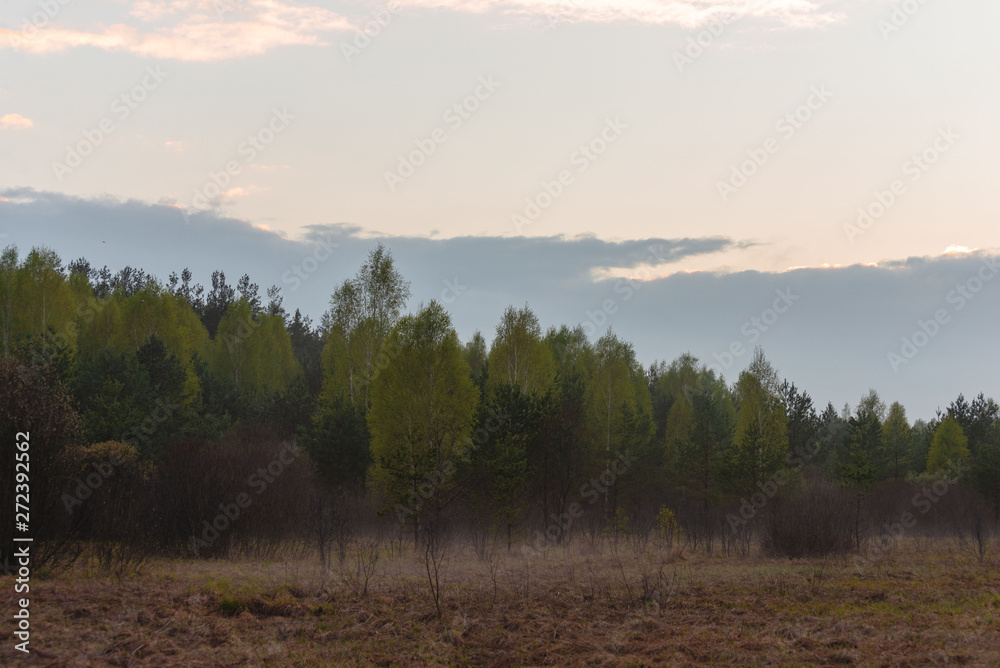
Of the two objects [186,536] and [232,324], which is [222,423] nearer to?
[186,536]

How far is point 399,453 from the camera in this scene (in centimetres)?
2678

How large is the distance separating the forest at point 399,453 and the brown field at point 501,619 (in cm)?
130

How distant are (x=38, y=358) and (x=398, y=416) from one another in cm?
1178

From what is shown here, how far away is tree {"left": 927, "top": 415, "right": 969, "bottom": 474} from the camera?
144 feet

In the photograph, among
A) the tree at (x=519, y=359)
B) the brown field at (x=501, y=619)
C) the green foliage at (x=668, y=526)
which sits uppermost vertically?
the tree at (x=519, y=359)

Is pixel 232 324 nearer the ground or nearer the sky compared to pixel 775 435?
nearer the sky

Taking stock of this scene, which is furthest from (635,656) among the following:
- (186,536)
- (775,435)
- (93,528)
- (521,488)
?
(775,435)

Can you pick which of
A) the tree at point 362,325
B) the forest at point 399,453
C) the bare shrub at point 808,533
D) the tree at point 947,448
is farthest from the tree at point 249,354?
the tree at point 947,448

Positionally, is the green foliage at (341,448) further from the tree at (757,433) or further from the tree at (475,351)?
the tree at (475,351)

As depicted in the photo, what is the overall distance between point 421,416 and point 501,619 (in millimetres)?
16079

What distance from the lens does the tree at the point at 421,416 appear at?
26562 millimetres

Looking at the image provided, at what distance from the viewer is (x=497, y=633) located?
35.9 feet

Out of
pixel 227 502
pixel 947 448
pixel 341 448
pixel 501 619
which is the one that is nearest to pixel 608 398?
pixel 341 448

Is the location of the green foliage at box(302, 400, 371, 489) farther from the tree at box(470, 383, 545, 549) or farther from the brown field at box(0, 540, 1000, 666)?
the brown field at box(0, 540, 1000, 666)
